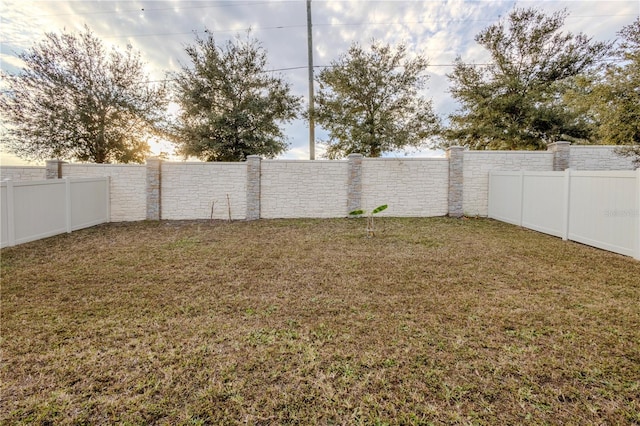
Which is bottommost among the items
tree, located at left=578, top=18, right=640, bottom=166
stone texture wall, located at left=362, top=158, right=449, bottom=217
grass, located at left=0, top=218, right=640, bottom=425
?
grass, located at left=0, top=218, right=640, bottom=425

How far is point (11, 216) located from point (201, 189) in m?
4.56

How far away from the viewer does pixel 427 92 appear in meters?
13.0

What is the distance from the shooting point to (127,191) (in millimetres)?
9227

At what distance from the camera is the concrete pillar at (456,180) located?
31.4ft

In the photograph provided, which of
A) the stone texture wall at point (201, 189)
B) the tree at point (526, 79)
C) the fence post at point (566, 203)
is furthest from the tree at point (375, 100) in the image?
the fence post at point (566, 203)

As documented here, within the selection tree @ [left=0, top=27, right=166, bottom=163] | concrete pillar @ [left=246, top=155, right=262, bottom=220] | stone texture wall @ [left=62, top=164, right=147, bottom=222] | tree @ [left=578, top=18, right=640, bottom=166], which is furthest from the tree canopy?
tree @ [left=0, top=27, right=166, bottom=163]

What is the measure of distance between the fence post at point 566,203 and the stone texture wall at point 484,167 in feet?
11.5

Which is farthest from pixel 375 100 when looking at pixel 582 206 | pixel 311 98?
pixel 582 206

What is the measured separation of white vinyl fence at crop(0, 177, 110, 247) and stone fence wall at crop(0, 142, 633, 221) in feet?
2.44

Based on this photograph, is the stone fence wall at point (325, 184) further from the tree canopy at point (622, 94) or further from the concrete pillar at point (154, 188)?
the tree canopy at point (622, 94)

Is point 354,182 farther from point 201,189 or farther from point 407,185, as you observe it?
point 201,189

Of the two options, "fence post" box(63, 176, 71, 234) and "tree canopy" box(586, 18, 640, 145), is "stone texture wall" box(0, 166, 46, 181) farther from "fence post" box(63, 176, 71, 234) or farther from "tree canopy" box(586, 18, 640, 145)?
"tree canopy" box(586, 18, 640, 145)

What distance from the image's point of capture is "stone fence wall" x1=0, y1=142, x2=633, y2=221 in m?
9.29

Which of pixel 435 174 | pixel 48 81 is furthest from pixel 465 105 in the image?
pixel 48 81
